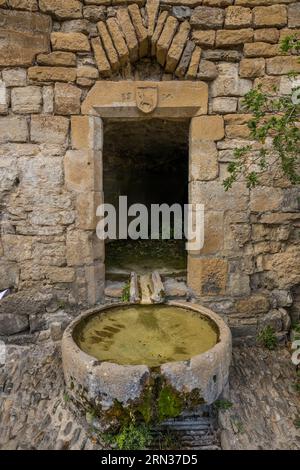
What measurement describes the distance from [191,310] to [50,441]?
143 cm

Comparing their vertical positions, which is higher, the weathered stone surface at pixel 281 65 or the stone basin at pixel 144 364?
the weathered stone surface at pixel 281 65

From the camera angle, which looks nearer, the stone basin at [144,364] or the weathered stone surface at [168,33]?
the stone basin at [144,364]

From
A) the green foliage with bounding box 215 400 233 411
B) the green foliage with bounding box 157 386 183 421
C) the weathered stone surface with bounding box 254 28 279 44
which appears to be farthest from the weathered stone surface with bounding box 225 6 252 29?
the green foliage with bounding box 215 400 233 411

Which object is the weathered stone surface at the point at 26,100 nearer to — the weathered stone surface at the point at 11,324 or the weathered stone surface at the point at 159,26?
the weathered stone surface at the point at 159,26

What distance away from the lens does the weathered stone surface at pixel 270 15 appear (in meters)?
2.72

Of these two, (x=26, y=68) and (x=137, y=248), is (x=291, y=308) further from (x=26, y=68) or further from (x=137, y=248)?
(x=26, y=68)

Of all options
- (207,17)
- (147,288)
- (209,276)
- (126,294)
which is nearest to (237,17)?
(207,17)

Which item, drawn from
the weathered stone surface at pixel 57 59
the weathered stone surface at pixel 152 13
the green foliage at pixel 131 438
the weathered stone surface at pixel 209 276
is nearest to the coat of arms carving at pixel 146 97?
the weathered stone surface at pixel 152 13

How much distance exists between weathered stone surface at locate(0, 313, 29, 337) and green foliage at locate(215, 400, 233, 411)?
1927mm

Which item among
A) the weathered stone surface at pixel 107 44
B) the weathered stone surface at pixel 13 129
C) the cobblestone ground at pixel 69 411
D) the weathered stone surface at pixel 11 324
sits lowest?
the cobblestone ground at pixel 69 411

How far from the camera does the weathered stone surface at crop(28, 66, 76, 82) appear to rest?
2.72 meters

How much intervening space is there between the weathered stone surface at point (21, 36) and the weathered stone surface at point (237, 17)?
160cm

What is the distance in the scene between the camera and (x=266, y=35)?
2.75 meters

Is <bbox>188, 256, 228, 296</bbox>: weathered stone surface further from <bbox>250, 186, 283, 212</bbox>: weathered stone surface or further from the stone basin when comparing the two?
<bbox>250, 186, 283, 212</bbox>: weathered stone surface
